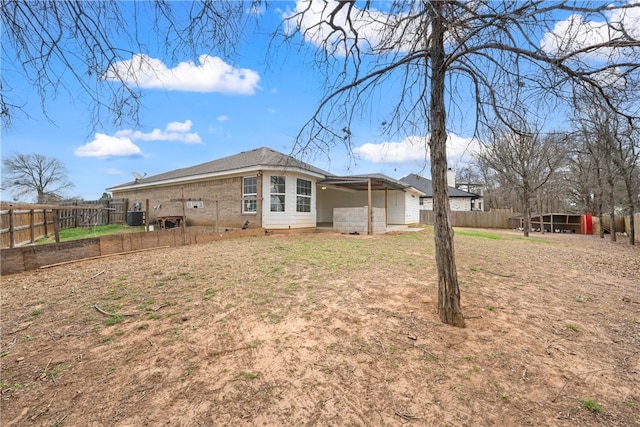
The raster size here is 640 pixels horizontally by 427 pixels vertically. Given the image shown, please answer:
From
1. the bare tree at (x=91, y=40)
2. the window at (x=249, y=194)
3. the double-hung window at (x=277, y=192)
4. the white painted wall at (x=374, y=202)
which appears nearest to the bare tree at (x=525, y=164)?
the white painted wall at (x=374, y=202)

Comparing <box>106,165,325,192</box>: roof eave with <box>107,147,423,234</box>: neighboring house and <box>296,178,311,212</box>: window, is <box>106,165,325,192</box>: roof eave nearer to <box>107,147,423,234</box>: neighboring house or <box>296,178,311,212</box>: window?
<box>107,147,423,234</box>: neighboring house

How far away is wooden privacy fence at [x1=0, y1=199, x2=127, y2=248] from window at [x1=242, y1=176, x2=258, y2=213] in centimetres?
497

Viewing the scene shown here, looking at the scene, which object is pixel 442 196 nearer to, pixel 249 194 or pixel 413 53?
pixel 413 53

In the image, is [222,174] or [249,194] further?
[222,174]

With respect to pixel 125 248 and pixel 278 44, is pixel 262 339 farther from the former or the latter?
pixel 125 248

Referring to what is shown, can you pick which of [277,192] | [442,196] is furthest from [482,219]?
[442,196]

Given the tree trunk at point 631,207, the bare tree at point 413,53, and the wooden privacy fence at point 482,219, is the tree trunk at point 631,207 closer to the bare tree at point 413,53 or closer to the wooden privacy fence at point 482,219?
the wooden privacy fence at point 482,219

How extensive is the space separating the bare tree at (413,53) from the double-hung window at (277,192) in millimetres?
7954

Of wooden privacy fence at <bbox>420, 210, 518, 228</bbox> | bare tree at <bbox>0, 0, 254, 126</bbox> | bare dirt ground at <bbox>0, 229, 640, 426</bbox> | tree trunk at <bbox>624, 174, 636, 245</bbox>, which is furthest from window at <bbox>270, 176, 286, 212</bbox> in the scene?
wooden privacy fence at <bbox>420, 210, 518, 228</bbox>

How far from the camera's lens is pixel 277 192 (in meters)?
11.9

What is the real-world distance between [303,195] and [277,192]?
1514mm

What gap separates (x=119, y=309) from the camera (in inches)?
142

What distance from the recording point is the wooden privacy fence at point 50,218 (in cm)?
738

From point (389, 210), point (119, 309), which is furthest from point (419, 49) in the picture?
point (389, 210)
